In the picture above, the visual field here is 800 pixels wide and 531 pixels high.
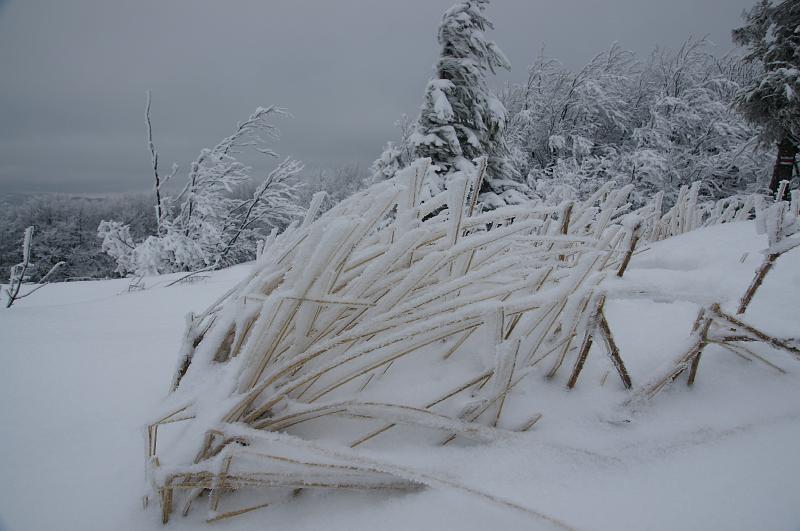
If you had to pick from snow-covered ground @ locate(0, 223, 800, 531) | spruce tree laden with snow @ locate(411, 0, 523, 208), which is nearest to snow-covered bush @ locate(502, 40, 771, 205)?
spruce tree laden with snow @ locate(411, 0, 523, 208)

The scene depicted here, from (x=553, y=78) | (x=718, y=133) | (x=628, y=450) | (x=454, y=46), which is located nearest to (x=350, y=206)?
(x=628, y=450)

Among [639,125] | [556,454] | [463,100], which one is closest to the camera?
[556,454]

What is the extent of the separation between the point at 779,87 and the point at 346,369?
13.0 metres

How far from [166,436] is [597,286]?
759mm

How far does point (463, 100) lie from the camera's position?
8.88m

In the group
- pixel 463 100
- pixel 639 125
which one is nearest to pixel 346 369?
pixel 463 100

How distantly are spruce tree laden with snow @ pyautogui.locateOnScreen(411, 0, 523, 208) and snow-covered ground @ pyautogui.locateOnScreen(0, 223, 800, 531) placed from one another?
7675 millimetres

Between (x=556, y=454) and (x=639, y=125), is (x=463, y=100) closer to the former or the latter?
(x=556, y=454)

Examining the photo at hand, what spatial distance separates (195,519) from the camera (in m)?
0.51

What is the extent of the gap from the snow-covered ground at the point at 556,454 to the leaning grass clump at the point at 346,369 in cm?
3

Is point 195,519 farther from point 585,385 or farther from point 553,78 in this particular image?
point 553,78

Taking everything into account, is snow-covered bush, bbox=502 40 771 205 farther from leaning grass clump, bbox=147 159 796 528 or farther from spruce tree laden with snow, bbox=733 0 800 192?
leaning grass clump, bbox=147 159 796 528

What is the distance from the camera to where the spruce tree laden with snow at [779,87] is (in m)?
8.95

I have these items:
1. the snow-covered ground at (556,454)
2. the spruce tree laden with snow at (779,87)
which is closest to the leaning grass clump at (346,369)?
the snow-covered ground at (556,454)
